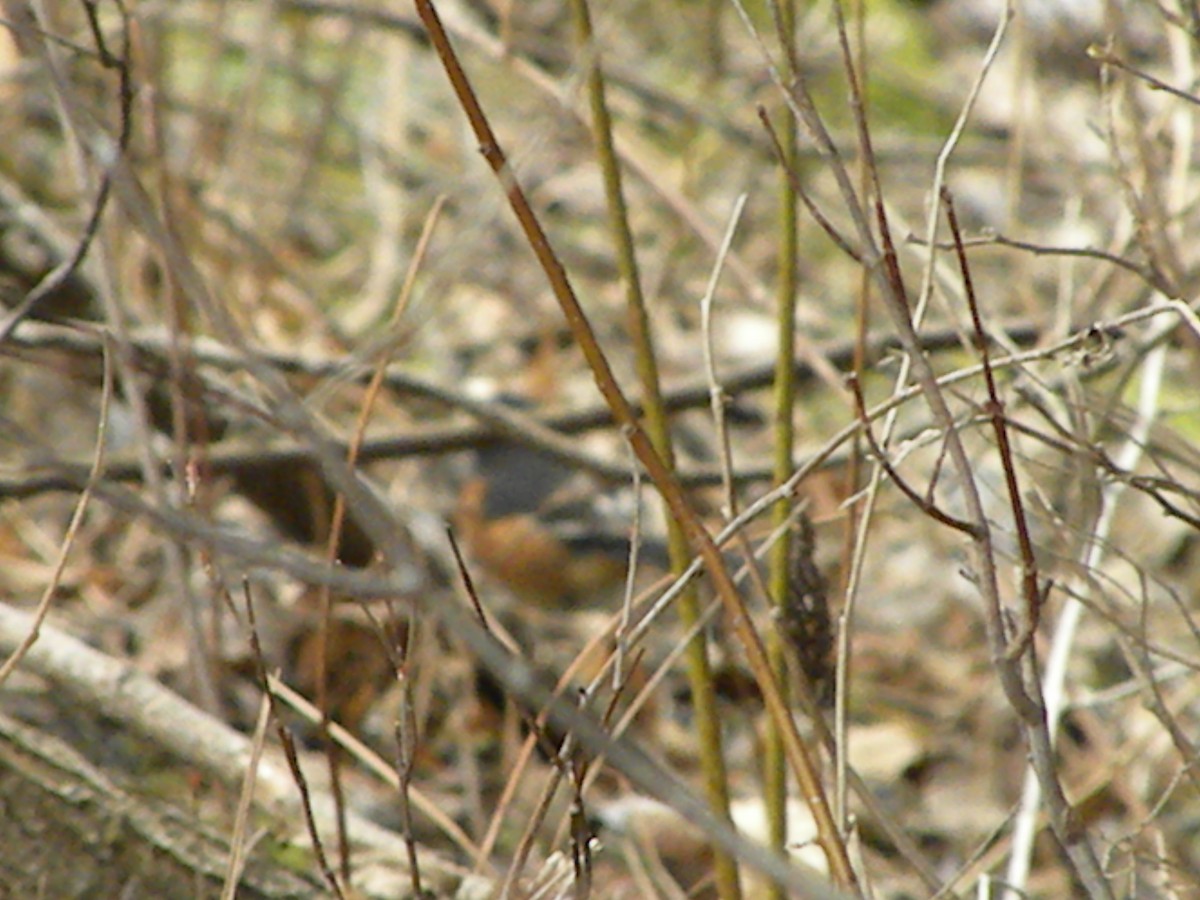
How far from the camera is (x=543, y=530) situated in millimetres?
2623

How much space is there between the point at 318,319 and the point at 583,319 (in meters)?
1.92

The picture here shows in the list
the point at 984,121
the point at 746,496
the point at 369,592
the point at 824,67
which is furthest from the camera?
the point at 984,121

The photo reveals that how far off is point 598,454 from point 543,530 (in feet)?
1.11

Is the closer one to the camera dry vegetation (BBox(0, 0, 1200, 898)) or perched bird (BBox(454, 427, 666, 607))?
dry vegetation (BBox(0, 0, 1200, 898))

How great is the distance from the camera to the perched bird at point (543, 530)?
2.58 m

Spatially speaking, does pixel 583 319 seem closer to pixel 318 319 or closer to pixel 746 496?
Answer: pixel 746 496

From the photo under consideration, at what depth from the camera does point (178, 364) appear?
1334mm

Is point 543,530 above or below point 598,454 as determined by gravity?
below

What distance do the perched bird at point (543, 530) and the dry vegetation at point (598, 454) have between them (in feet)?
0.30

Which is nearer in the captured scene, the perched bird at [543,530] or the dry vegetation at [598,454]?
the dry vegetation at [598,454]

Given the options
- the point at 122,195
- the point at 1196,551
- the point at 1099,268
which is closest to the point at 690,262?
the point at 1196,551

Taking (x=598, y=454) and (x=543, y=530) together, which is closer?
(x=598, y=454)

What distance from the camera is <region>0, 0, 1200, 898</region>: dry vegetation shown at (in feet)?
3.46

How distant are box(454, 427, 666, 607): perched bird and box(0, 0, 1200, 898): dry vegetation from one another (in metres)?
0.09
